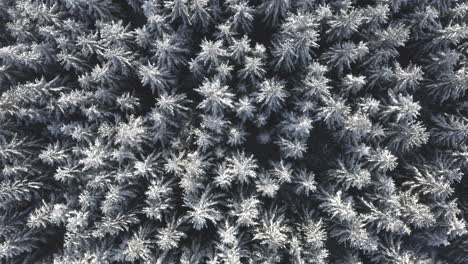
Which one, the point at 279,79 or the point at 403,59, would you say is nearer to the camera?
the point at 279,79

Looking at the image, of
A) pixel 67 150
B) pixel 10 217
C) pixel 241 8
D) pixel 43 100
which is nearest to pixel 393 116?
pixel 241 8

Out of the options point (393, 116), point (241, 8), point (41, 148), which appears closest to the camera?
point (241, 8)

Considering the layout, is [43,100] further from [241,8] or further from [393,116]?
[393,116]

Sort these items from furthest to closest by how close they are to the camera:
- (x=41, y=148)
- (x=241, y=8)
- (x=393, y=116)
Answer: (x=41, y=148) < (x=393, y=116) < (x=241, y=8)

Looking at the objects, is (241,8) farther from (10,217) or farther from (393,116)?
(10,217)

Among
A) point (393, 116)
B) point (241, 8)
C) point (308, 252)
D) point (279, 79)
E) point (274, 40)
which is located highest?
point (241, 8)

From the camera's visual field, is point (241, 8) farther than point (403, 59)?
No

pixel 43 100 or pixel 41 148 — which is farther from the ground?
pixel 43 100

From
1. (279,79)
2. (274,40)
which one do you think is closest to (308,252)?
(279,79)

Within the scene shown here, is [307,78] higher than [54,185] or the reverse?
higher
